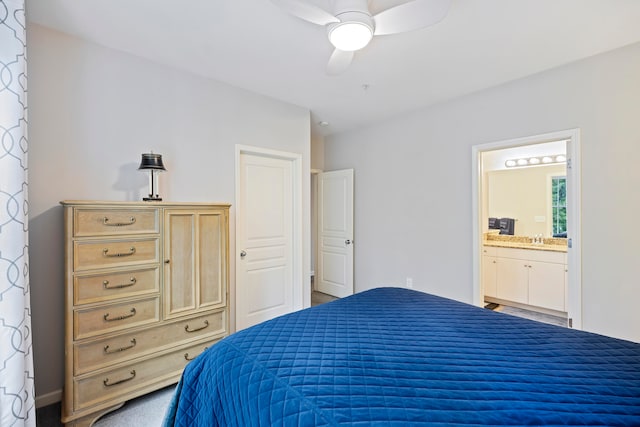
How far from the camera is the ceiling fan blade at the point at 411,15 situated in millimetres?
1455

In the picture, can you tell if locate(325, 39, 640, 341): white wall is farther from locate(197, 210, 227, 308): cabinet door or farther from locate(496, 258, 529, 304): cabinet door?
locate(197, 210, 227, 308): cabinet door

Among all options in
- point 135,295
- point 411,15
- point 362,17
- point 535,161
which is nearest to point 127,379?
point 135,295

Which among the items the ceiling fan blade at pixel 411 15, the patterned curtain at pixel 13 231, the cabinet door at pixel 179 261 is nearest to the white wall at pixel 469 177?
the ceiling fan blade at pixel 411 15

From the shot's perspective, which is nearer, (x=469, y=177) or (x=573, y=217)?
(x=573, y=217)

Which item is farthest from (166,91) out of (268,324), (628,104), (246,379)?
(628,104)

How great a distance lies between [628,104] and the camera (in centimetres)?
230

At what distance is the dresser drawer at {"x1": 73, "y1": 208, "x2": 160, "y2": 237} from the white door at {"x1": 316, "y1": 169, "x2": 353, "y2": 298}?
9.43 feet

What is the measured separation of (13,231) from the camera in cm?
142

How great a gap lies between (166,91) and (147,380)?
2.29 meters

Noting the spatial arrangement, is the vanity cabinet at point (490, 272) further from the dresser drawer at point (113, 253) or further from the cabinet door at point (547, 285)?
the dresser drawer at point (113, 253)

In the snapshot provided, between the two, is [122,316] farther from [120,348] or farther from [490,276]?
[490,276]

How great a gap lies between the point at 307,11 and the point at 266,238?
2323 millimetres

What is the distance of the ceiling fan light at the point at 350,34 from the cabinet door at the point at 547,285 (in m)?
3.61

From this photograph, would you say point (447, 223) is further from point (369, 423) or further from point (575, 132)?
point (369, 423)
